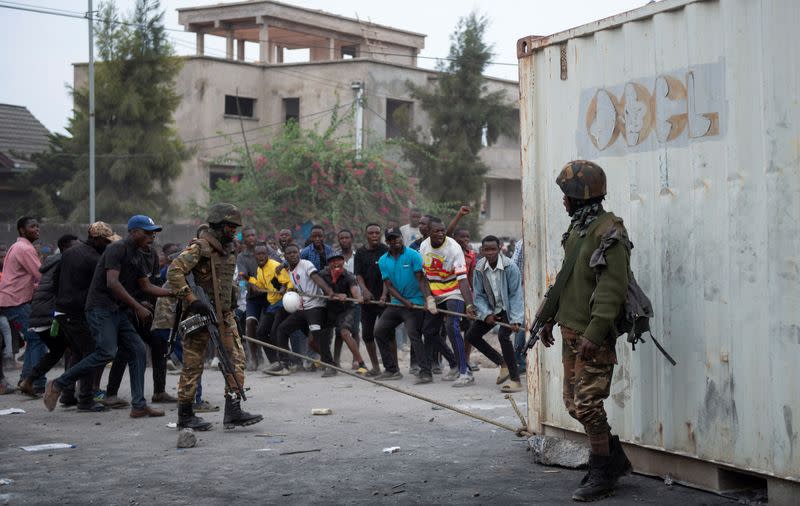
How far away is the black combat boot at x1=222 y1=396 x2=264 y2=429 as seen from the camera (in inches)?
346

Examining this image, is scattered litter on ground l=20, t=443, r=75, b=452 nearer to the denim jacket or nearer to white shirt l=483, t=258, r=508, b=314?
the denim jacket

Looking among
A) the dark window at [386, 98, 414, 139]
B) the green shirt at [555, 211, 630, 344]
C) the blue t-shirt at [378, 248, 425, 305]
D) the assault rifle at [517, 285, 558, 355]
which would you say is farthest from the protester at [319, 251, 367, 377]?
the dark window at [386, 98, 414, 139]

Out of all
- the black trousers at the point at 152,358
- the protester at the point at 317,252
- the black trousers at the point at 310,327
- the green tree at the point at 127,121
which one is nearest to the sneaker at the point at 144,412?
the black trousers at the point at 152,358

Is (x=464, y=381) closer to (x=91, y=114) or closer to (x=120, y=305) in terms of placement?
(x=120, y=305)

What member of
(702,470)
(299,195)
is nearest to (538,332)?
(702,470)

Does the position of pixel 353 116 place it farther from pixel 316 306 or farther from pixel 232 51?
pixel 316 306

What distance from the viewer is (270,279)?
44.9 feet

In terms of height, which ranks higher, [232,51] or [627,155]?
[232,51]

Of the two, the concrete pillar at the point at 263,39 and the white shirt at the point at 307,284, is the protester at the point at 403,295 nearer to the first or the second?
the white shirt at the point at 307,284

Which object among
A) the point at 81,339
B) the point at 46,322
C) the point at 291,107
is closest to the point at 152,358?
the point at 81,339

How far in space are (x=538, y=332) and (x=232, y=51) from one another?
1399 inches

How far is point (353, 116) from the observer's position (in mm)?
33125

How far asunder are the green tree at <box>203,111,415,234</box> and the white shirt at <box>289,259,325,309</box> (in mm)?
13850

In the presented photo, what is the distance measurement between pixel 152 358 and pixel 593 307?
620 cm
